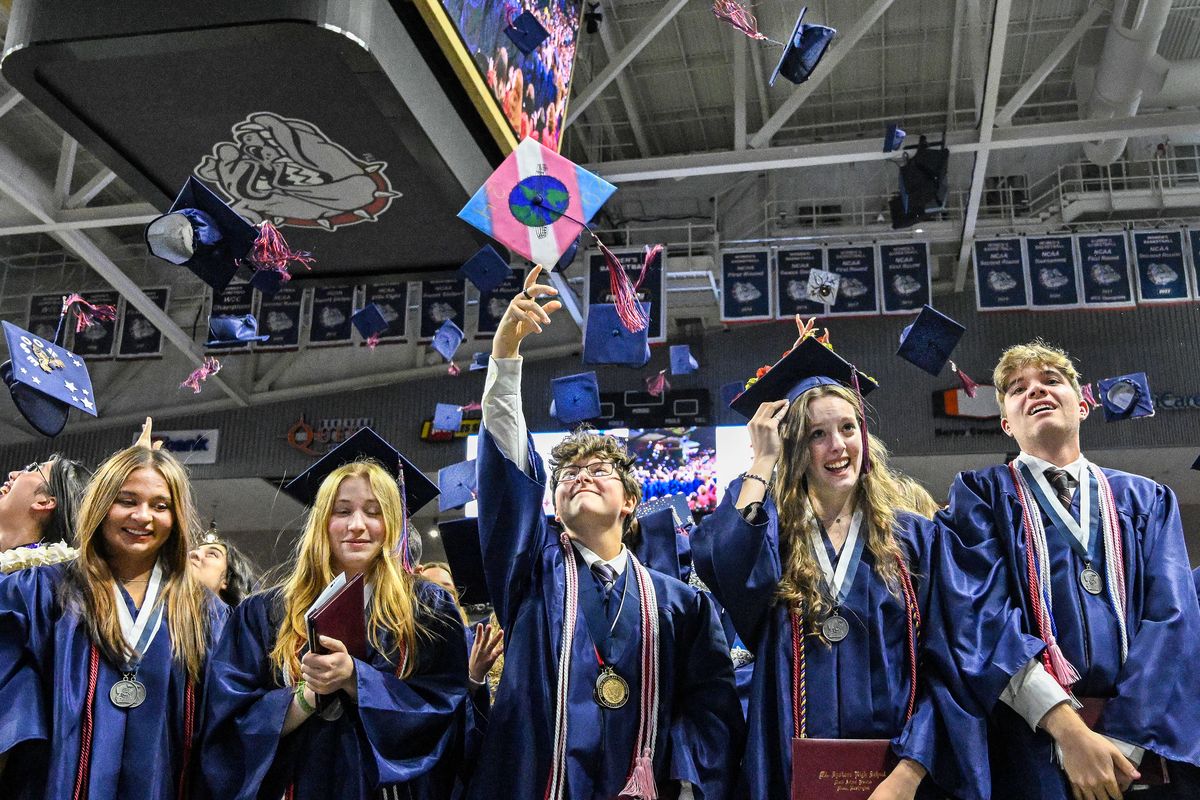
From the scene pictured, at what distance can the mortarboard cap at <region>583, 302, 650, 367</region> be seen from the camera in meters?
5.65

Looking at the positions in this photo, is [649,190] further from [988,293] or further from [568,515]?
[568,515]

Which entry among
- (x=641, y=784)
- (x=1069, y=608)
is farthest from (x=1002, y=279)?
(x=641, y=784)

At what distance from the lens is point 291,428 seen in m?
15.9

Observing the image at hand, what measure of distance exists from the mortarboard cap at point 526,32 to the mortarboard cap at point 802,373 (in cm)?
438

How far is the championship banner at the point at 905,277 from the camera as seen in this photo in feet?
39.6

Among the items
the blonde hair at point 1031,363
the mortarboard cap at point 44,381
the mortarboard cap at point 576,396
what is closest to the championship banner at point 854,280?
the mortarboard cap at point 576,396

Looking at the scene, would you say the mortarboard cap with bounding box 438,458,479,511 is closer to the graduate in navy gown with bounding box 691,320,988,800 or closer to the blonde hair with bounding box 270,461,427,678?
the blonde hair with bounding box 270,461,427,678

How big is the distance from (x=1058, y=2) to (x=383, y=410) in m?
9.85

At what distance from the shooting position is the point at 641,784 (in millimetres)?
2809

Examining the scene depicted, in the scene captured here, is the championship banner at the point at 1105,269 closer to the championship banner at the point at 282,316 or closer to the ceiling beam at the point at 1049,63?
the ceiling beam at the point at 1049,63

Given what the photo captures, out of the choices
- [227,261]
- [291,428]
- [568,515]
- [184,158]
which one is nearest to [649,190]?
[291,428]

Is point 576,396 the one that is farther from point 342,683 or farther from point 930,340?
point 342,683

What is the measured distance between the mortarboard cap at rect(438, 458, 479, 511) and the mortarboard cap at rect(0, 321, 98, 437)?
195 cm

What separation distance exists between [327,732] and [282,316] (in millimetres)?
11262
